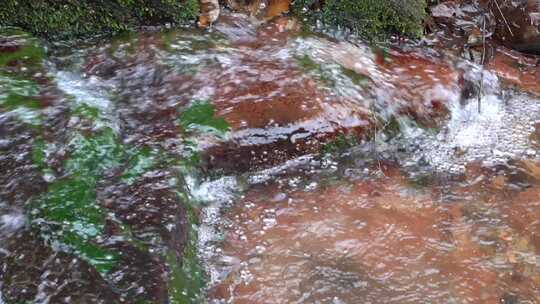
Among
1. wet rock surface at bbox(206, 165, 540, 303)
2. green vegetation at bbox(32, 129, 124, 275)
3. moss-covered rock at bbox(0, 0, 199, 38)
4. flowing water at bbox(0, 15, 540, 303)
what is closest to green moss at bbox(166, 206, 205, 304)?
flowing water at bbox(0, 15, 540, 303)

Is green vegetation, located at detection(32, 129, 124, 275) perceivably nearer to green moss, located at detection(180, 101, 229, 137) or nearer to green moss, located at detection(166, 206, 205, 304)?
green moss, located at detection(166, 206, 205, 304)

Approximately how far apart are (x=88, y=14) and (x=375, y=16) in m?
2.71

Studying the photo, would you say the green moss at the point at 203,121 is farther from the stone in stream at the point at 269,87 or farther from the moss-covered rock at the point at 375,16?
the moss-covered rock at the point at 375,16

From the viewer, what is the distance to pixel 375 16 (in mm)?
5266

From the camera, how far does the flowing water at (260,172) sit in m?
2.91

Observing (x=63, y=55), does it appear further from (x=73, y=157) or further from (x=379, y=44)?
(x=379, y=44)

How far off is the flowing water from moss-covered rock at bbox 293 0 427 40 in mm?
221

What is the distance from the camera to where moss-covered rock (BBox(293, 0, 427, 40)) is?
523cm

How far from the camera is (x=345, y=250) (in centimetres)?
334

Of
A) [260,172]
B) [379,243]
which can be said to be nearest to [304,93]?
[260,172]

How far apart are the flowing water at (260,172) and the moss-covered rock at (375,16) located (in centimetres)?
22

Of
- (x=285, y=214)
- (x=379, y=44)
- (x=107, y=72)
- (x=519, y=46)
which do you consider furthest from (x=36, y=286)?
(x=519, y=46)

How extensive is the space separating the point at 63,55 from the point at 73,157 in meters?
1.57

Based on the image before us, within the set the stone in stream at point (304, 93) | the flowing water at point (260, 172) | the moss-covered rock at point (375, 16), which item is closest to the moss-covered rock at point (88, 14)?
the flowing water at point (260, 172)
